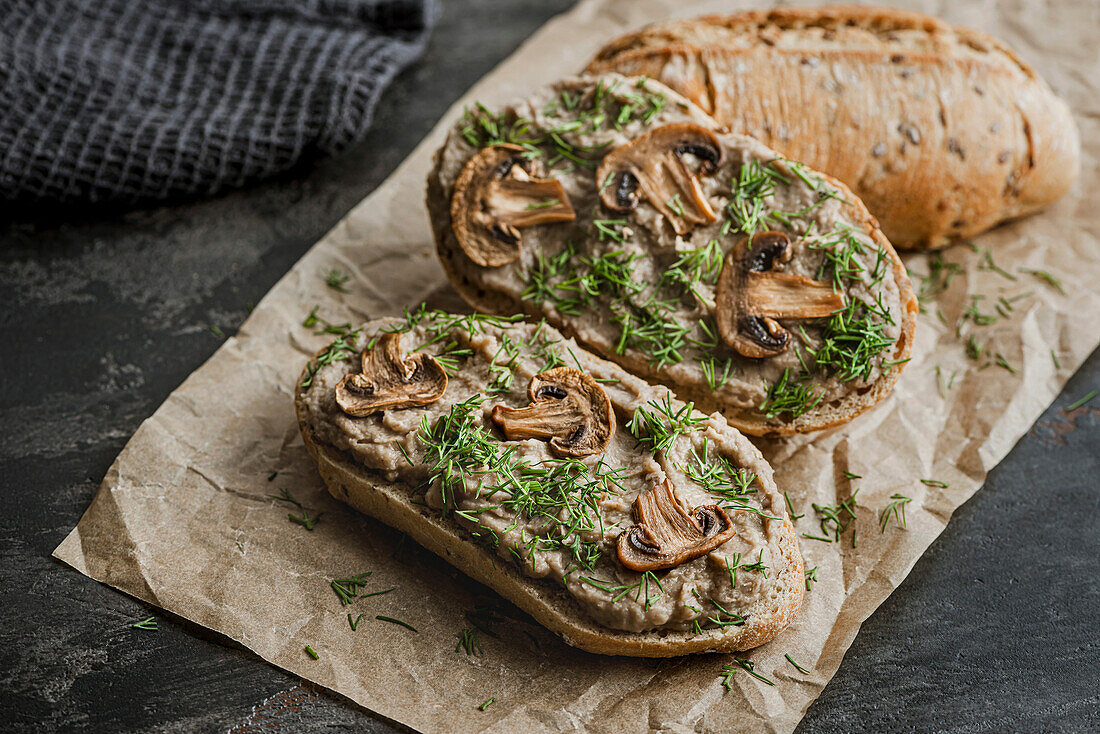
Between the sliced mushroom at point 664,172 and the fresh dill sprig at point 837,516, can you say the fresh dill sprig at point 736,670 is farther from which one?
the sliced mushroom at point 664,172

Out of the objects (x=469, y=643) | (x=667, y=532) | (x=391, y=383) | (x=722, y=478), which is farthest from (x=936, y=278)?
(x=469, y=643)

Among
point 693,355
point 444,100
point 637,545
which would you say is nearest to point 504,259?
point 693,355

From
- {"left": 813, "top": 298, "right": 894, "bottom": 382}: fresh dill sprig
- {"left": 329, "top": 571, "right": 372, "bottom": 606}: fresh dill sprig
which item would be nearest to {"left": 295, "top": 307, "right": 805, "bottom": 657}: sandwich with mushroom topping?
{"left": 329, "top": 571, "right": 372, "bottom": 606}: fresh dill sprig

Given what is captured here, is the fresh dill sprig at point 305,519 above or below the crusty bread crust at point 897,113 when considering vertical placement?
below

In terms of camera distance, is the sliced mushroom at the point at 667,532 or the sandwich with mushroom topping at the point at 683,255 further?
the sandwich with mushroom topping at the point at 683,255

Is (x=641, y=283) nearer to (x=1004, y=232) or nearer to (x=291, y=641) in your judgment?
(x=291, y=641)

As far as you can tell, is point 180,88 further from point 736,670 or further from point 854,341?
point 736,670

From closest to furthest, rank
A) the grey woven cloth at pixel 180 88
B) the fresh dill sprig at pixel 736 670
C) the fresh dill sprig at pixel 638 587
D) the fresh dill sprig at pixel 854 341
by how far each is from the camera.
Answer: the fresh dill sprig at pixel 638 587 < the fresh dill sprig at pixel 736 670 < the fresh dill sprig at pixel 854 341 < the grey woven cloth at pixel 180 88

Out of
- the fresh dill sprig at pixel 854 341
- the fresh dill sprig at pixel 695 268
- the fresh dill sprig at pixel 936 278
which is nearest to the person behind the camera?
the fresh dill sprig at pixel 854 341

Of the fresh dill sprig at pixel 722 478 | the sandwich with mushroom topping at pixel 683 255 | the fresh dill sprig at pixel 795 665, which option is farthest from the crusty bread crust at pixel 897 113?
the fresh dill sprig at pixel 795 665
